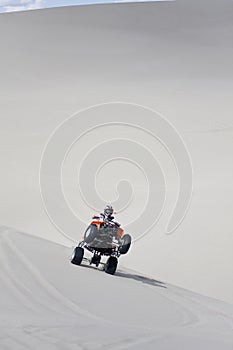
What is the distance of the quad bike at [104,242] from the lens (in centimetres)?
664

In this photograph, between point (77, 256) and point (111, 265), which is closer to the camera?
point (111, 265)

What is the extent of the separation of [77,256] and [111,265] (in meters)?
0.38

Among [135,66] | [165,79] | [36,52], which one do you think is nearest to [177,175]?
[165,79]

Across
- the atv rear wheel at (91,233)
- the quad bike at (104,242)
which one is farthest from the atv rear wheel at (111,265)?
the atv rear wheel at (91,233)

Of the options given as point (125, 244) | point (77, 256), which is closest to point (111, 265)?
point (125, 244)

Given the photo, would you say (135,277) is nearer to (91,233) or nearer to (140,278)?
(140,278)

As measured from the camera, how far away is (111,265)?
657 cm

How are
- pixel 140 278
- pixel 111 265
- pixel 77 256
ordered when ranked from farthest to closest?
1. pixel 140 278
2. pixel 77 256
3. pixel 111 265

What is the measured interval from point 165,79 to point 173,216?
40.5 feet

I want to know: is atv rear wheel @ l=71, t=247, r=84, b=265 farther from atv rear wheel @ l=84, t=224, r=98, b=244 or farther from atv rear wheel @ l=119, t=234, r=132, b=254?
atv rear wheel @ l=119, t=234, r=132, b=254

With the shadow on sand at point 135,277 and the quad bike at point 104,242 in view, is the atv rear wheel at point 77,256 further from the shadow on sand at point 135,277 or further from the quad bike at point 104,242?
the shadow on sand at point 135,277

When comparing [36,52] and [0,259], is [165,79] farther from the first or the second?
[0,259]

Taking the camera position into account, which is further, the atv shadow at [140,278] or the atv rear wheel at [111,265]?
the atv shadow at [140,278]

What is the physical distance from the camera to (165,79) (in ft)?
70.6
